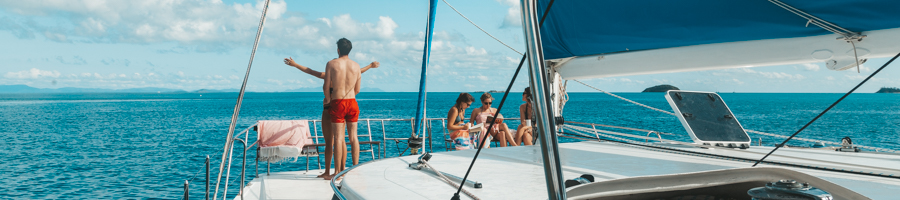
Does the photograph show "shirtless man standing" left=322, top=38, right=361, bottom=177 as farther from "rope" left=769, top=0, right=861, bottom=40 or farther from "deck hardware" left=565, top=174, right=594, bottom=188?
"rope" left=769, top=0, right=861, bottom=40

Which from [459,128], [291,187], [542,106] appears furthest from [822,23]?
[291,187]

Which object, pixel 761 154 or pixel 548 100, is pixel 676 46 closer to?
pixel 761 154

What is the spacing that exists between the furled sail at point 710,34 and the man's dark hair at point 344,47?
189 cm

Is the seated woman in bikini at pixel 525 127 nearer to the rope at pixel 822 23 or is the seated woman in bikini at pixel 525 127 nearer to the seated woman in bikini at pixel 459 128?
the seated woman in bikini at pixel 459 128

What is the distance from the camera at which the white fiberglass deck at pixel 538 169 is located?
239cm

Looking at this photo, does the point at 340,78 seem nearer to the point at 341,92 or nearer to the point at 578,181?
the point at 341,92

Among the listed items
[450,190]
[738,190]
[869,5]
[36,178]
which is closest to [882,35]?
[869,5]

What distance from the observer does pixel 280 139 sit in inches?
226

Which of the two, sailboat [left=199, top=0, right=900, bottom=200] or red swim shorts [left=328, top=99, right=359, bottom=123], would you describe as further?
red swim shorts [left=328, top=99, right=359, bottom=123]

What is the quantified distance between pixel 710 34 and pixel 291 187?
147 inches

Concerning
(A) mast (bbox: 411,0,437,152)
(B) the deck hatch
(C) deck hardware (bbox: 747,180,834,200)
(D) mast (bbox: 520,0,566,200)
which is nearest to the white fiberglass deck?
(B) the deck hatch

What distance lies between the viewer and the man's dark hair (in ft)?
15.2

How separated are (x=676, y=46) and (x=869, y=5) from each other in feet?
4.53

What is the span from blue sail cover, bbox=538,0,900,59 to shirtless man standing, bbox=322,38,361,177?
1.91 meters
